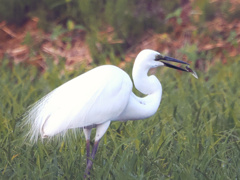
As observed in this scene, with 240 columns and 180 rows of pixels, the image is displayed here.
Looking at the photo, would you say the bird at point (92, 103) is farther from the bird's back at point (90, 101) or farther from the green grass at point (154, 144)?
the green grass at point (154, 144)

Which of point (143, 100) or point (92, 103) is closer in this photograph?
point (92, 103)

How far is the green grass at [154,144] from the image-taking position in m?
3.39

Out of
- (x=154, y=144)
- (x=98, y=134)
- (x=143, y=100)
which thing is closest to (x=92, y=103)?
(x=98, y=134)

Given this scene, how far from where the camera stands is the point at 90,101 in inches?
138

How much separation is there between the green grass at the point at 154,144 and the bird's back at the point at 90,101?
0.74 ft

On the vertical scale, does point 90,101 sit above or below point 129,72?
above

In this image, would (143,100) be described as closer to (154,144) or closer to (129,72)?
(154,144)

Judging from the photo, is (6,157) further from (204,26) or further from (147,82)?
(204,26)

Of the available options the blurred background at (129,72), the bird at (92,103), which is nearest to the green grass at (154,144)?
the blurred background at (129,72)

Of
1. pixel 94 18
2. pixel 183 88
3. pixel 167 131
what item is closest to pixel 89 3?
pixel 94 18

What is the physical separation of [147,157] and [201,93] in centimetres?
167

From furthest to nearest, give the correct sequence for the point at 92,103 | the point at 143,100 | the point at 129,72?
the point at 129,72
the point at 143,100
the point at 92,103

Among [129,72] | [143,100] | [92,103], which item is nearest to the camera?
[92,103]

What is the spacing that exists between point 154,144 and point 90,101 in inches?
21.4
